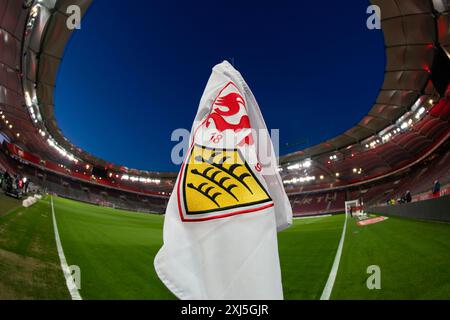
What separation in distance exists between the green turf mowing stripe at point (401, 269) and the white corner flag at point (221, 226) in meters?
2.01

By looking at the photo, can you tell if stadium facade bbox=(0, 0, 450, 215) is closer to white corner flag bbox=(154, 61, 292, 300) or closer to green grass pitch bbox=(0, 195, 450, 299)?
green grass pitch bbox=(0, 195, 450, 299)

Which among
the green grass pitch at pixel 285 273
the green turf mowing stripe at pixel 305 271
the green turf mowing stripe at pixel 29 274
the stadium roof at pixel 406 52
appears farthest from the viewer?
the stadium roof at pixel 406 52

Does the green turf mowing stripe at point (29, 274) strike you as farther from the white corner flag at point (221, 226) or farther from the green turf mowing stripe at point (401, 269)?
the green turf mowing stripe at point (401, 269)

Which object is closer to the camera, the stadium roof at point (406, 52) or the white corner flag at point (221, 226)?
the white corner flag at point (221, 226)

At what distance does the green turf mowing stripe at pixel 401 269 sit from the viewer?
8.02 feet

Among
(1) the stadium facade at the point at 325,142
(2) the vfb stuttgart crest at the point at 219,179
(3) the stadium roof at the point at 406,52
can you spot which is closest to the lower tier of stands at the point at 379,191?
(1) the stadium facade at the point at 325,142

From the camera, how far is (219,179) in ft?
3.46

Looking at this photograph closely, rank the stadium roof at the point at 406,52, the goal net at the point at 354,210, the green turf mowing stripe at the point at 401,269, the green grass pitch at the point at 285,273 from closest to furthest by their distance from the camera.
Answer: the green grass pitch at the point at 285,273
the green turf mowing stripe at the point at 401,269
the stadium roof at the point at 406,52
the goal net at the point at 354,210

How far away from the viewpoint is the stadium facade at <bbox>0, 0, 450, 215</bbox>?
1358cm

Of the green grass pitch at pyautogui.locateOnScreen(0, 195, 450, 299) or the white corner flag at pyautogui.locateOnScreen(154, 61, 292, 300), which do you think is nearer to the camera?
the white corner flag at pyautogui.locateOnScreen(154, 61, 292, 300)

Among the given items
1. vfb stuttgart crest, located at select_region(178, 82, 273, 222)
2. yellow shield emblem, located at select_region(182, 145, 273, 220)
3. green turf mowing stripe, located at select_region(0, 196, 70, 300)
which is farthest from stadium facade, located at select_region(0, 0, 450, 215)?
yellow shield emblem, located at select_region(182, 145, 273, 220)

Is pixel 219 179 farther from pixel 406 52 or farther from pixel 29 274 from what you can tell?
pixel 406 52
